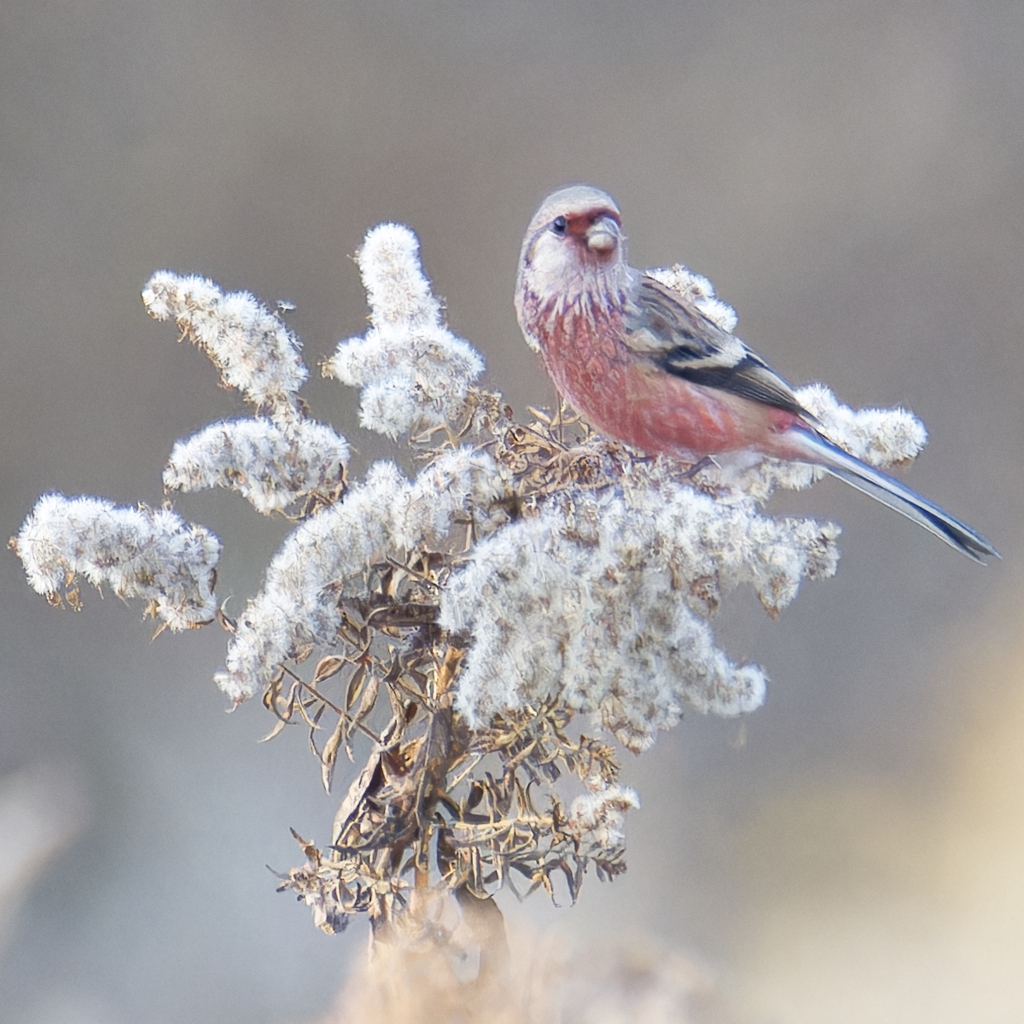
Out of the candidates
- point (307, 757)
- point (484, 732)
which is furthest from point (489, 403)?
point (307, 757)

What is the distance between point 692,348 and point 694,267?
30cm

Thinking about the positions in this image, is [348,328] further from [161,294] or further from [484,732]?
[484,732]

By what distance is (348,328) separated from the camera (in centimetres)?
102

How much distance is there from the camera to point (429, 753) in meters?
0.76

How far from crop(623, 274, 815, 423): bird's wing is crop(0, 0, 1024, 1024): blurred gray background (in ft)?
0.82

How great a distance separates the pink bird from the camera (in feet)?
2.48

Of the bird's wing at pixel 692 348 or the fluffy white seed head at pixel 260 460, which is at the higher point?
the bird's wing at pixel 692 348

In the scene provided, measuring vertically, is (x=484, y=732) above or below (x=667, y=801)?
below

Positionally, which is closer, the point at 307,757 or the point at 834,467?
the point at 834,467

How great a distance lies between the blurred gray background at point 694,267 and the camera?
1.04 metres

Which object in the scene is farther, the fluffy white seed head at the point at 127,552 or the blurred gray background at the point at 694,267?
the blurred gray background at the point at 694,267

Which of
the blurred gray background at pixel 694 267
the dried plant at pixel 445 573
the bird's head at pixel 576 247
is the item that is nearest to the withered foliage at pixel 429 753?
the dried plant at pixel 445 573

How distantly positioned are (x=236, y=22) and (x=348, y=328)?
1.18 feet

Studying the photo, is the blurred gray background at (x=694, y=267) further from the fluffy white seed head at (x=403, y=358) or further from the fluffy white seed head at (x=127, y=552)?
the fluffy white seed head at (x=127, y=552)
